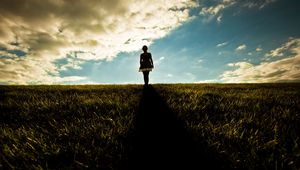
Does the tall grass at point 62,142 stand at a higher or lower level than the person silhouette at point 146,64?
lower

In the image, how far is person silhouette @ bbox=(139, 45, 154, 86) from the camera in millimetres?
12703

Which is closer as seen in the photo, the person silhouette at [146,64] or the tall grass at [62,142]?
the tall grass at [62,142]

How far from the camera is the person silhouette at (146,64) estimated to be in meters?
12.7

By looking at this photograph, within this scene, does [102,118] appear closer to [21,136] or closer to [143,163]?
[21,136]

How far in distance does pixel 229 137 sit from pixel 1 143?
9.67ft

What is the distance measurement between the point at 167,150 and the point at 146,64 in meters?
10.5

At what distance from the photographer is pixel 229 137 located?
2.79 m

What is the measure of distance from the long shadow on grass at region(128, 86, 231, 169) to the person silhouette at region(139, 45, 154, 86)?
367 inches

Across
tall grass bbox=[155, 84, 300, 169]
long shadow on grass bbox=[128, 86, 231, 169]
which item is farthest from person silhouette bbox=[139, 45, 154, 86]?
long shadow on grass bbox=[128, 86, 231, 169]

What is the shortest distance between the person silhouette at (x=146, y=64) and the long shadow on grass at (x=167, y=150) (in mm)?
9315

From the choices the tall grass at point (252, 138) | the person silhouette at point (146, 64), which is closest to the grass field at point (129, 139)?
the tall grass at point (252, 138)

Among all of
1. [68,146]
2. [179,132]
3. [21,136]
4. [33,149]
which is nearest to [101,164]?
[68,146]

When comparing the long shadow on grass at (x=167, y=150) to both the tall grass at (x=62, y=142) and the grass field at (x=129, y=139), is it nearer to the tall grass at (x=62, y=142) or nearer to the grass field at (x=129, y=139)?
the grass field at (x=129, y=139)

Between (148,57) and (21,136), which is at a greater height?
(148,57)
